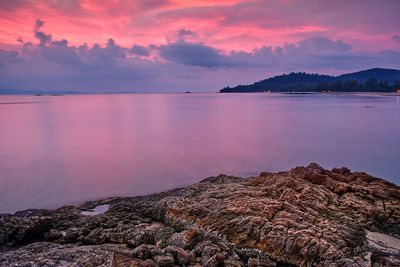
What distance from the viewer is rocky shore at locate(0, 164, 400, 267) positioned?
15.8 feet

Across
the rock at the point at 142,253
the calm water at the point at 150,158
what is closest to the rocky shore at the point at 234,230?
the rock at the point at 142,253

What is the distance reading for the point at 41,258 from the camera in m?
4.82

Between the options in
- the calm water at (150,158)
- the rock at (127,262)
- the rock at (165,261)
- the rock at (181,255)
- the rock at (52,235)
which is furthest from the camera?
the calm water at (150,158)

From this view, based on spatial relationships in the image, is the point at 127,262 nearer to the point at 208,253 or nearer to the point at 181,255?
the point at 181,255

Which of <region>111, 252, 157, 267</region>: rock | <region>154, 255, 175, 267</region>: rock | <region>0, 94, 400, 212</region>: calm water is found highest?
<region>111, 252, 157, 267</region>: rock

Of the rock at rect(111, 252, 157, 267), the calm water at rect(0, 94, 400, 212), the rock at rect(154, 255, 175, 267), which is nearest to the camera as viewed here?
the rock at rect(111, 252, 157, 267)

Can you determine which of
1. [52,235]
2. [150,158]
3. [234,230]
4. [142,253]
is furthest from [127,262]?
[150,158]

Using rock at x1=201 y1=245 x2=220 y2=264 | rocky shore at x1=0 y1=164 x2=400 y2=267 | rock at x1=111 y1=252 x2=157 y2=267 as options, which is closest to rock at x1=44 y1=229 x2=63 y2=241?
rocky shore at x1=0 y1=164 x2=400 y2=267

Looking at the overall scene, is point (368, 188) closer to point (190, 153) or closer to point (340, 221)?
point (340, 221)

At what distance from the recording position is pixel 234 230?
552cm

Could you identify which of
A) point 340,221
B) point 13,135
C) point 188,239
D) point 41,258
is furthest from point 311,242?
point 13,135

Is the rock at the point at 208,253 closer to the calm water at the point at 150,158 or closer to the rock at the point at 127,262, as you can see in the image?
the rock at the point at 127,262

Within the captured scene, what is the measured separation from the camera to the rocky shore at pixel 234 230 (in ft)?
15.8

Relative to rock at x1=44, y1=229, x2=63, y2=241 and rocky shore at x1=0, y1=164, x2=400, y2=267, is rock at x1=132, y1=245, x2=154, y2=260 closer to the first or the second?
rocky shore at x1=0, y1=164, x2=400, y2=267
